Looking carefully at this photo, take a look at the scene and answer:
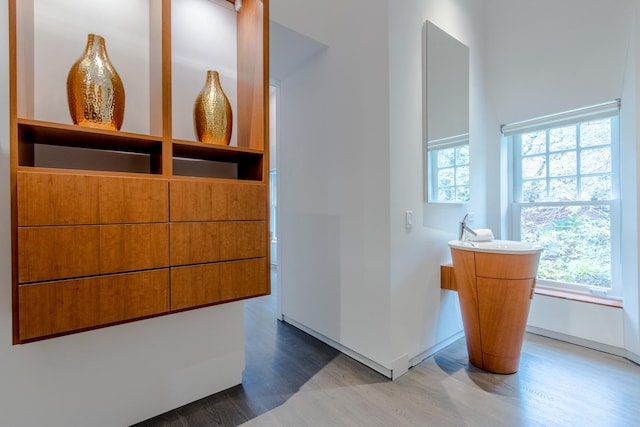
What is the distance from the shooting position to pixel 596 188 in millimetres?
2475

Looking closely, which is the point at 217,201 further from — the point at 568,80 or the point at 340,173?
the point at 568,80

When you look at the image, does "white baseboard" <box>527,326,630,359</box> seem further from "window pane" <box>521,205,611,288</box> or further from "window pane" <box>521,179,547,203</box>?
"window pane" <box>521,179,547,203</box>

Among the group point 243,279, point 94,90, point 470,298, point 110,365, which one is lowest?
point 110,365

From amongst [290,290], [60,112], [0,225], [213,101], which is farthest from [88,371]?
[290,290]

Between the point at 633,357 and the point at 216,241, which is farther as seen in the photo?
the point at 633,357

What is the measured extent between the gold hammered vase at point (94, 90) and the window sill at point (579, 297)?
10.8ft

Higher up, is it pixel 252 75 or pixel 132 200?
pixel 252 75

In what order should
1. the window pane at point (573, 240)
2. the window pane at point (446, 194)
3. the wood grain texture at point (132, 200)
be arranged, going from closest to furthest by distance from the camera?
the wood grain texture at point (132, 200) → the window pane at point (446, 194) → the window pane at point (573, 240)

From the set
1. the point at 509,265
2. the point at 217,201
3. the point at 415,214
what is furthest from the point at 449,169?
the point at 217,201

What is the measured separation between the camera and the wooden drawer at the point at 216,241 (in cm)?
138

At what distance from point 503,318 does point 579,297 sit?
100 cm

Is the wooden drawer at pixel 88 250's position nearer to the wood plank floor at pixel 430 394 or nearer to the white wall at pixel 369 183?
the wood plank floor at pixel 430 394

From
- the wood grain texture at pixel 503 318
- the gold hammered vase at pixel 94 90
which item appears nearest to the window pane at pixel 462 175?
the wood grain texture at pixel 503 318

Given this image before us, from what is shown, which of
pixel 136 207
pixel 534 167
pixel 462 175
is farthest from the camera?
pixel 534 167
